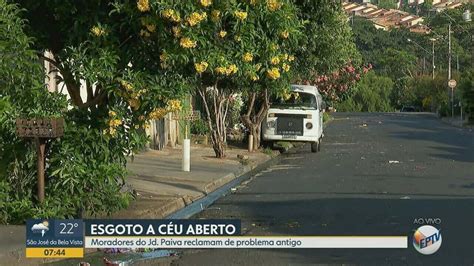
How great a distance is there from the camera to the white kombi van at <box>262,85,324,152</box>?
94.3 feet

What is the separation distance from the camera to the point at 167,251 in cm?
968

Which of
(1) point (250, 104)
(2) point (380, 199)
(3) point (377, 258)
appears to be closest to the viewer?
(3) point (377, 258)

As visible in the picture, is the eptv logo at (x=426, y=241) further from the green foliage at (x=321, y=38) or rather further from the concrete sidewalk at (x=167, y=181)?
the green foliage at (x=321, y=38)

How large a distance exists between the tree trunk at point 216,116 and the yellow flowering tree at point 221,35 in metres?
12.0

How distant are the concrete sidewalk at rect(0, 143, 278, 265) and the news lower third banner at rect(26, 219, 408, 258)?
559mm

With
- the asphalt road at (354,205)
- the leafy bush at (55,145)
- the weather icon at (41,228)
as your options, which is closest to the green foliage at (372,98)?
the asphalt road at (354,205)

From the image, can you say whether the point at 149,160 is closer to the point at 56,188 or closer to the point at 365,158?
the point at 365,158

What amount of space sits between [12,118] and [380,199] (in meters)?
6.75

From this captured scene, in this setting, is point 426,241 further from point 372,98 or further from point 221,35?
point 372,98

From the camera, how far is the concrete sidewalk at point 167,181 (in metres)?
10.2

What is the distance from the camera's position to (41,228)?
29.2 ft

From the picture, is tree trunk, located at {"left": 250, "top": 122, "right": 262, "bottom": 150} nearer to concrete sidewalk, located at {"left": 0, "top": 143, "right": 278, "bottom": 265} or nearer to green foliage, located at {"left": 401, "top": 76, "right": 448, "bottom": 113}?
concrete sidewalk, located at {"left": 0, "top": 143, "right": 278, "bottom": 265}

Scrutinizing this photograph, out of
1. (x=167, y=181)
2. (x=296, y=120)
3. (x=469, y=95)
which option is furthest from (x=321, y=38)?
(x=469, y=95)

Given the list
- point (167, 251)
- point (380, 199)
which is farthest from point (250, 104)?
point (167, 251)
